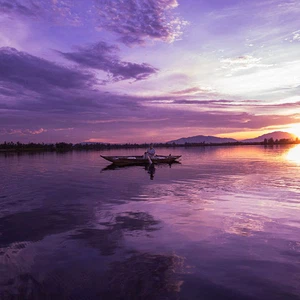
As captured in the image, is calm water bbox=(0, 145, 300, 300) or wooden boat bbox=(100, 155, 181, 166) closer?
calm water bbox=(0, 145, 300, 300)

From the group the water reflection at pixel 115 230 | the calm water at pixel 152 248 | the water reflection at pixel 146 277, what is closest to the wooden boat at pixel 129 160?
the calm water at pixel 152 248

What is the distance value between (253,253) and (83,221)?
7.18 m

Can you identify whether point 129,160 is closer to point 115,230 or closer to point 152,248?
point 115,230

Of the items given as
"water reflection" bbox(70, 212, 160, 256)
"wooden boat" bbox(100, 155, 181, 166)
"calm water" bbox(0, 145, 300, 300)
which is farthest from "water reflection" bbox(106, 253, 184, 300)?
"wooden boat" bbox(100, 155, 181, 166)

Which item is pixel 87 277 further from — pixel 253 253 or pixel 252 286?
pixel 253 253

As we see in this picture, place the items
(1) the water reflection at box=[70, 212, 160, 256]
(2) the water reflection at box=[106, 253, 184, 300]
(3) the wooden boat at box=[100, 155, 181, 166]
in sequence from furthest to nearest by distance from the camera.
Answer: (3) the wooden boat at box=[100, 155, 181, 166] → (1) the water reflection at box=[70, 212, 160, 256] → (2) the water reflection at box=[106, 253, 184, 300]

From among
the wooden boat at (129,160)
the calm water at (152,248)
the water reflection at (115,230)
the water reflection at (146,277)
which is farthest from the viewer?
the wooden boat at (129,160)

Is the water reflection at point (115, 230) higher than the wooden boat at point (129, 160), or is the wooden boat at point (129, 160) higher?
the wooden boat at point (129, 160)

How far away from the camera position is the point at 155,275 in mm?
6660

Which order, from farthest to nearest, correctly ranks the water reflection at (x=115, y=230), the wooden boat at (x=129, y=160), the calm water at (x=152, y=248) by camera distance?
the wooden boat at (x=129, y=160)
the water reflection at (x=115, y=230)
the calm water at (x=152, y=248)

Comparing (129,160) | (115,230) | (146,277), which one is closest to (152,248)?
(146,277)

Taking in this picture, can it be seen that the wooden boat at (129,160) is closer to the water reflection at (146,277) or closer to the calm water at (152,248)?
the calm water at (152,248)

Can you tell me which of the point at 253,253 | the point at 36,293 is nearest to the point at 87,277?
the point at 36,293

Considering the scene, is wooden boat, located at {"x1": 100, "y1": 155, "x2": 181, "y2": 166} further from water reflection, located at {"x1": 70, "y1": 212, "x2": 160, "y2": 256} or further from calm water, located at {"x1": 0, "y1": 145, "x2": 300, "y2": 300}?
water reflection, located at {"x1": 70, "y1": 212, "x2": 160, "y2": 256}
